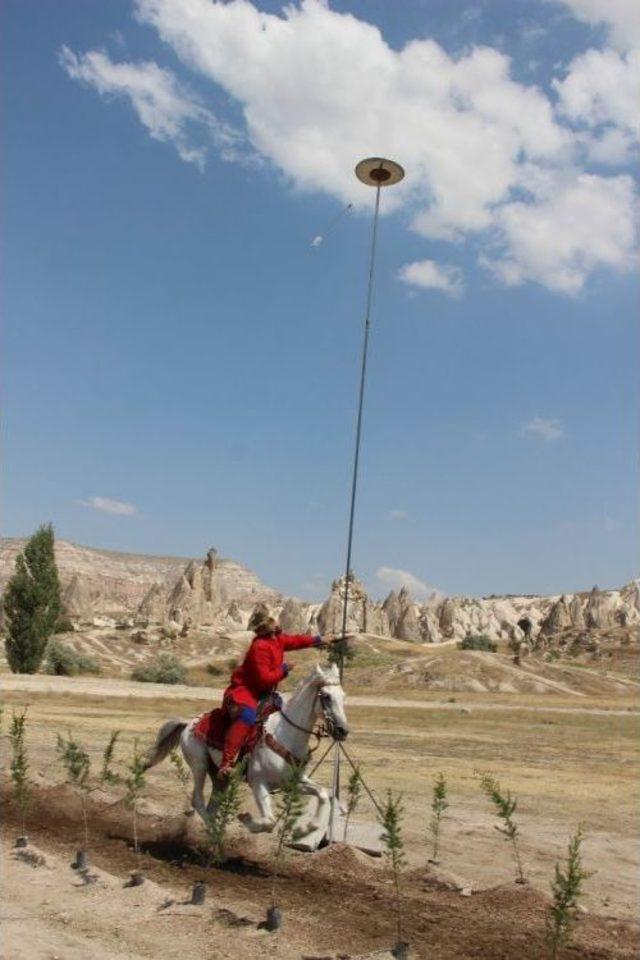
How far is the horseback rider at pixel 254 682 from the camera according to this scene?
33.8ft

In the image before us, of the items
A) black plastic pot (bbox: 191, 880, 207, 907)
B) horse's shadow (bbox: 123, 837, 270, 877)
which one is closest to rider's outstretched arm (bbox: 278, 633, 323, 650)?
horse's shadow (bbox: 123, 837, 270, 877)

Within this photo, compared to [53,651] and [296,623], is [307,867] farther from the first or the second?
[296,623]

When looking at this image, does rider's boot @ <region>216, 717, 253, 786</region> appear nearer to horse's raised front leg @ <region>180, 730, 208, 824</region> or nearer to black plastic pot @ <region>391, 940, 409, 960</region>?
horse's raised front leg @ <region>180, 730, 208, 824</region>

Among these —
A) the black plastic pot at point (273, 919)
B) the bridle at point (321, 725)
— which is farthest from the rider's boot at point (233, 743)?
the black plastic pot at point (273, 919)

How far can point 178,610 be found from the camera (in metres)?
140

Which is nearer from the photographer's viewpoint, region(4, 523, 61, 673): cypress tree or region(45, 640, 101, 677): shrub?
region(4, 523, 61, 673): cypress tree

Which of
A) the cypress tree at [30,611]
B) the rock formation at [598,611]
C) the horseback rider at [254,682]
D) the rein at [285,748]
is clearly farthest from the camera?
the rock formation at [598,611]

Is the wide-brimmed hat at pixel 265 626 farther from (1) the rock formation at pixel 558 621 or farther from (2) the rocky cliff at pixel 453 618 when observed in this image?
(1) the rock formation at pixel 558 621

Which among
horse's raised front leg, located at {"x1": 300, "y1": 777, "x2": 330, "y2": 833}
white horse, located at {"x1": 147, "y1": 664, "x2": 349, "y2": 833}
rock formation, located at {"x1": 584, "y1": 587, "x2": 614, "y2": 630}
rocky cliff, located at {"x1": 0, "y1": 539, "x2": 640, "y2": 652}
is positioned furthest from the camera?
rock formation, located at {"x1": 584, "y1": 587, "x2": 614, "y2": 630}

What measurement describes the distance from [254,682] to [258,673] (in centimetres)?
15

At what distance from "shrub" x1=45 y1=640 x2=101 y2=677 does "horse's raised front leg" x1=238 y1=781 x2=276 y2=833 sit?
196 feet

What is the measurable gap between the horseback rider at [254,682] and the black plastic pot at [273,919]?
8.34ft

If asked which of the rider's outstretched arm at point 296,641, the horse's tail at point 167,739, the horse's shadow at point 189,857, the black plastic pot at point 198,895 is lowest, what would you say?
the horse's shadow at point 189,857

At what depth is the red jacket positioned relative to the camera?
10.6 m
